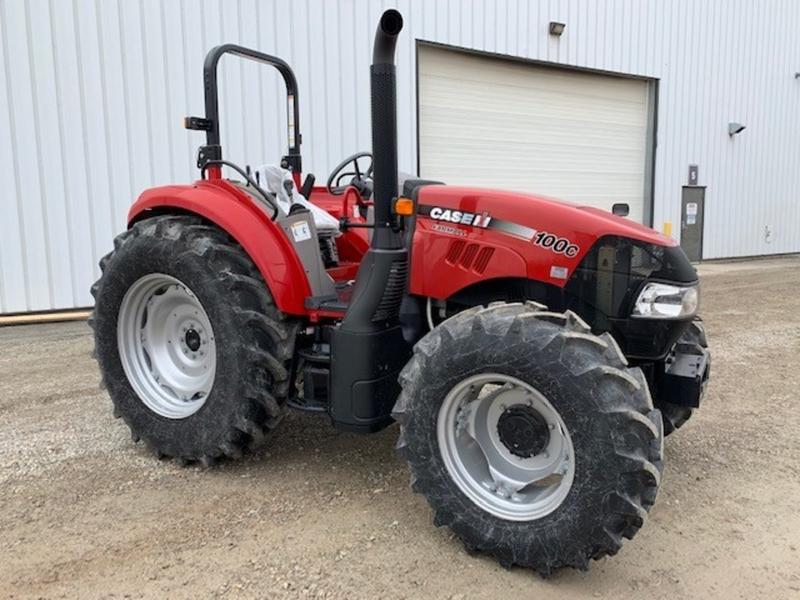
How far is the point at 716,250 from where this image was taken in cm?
1452

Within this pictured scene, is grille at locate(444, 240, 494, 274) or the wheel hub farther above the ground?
grille at locate(444, 240, 494, 274)

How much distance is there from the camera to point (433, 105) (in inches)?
395

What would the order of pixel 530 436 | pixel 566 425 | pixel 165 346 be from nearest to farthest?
1. pixel 566 425
2. pixel 530 436
3. pixel 165 346

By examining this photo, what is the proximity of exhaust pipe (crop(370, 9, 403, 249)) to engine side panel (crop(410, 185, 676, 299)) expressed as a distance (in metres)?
0.13

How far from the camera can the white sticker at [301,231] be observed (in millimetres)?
3252

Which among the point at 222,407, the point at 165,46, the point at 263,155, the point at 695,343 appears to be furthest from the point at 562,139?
the point at 222,407

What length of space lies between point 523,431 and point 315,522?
3.14 feet

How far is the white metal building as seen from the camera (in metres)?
7.26

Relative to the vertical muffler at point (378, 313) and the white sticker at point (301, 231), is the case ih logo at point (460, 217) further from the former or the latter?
the white sticker at point (301, 231)

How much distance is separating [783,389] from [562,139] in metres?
7.91

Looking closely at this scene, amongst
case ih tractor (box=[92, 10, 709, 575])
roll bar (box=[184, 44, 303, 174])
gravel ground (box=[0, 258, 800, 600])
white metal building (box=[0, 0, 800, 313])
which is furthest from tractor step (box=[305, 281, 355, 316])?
white metal building (box=[0, 0, 800, 313])

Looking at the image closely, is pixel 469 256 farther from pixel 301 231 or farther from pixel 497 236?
pixel 301 231

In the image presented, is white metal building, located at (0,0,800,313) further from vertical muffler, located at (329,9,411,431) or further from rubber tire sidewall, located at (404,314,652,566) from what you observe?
rubber tire sidewall, located at (404,314,652,566)

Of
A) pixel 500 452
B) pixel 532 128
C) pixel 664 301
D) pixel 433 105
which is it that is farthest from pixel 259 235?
pixel 532 128
